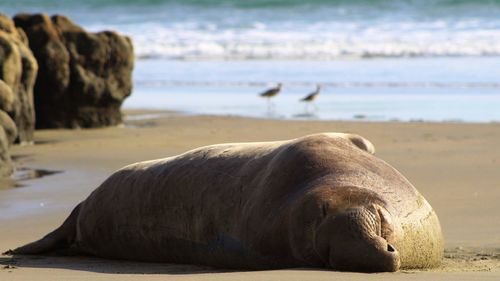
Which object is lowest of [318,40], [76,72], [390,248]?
[318,40]

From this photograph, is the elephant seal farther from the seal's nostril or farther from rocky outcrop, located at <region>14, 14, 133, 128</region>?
rocky outcrop, located at <region>14, 14, 133, 128</region>

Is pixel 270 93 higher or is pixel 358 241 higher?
pixel 358 241

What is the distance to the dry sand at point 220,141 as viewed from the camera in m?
5.27

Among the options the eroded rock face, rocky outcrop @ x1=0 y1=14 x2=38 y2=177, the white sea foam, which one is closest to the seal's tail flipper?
rocky outcrop @ x1=0 y1=14 x2=38 y2=177

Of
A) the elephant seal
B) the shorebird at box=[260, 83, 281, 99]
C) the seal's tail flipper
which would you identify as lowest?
the shorebird at box=[260, 83, 281, 99]

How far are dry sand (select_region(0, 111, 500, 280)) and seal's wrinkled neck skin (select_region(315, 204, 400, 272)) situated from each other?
0.08m

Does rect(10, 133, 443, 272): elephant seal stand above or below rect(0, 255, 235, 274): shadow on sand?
above

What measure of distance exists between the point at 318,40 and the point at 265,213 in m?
26.4

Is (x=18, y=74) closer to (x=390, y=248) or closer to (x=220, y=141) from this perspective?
(x=220, y=141)

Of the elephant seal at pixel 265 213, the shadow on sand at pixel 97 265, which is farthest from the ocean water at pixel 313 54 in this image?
the shadow on sand at pixel 97 265

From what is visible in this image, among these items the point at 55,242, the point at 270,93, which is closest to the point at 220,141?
the point at 270,93

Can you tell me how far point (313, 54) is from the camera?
28969 millimetres

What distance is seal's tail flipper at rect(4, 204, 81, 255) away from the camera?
252 inches

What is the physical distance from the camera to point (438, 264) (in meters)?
5.35
